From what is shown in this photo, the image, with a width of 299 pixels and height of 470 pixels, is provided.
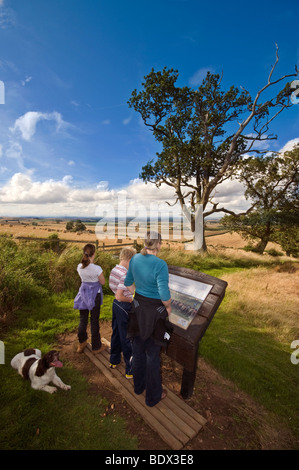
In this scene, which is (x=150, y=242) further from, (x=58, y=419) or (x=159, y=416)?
(x=58, y=419)

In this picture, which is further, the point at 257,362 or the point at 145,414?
the point at 257,362

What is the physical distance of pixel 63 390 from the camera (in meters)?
2.98

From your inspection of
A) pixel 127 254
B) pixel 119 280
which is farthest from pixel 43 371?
pixel 127 254

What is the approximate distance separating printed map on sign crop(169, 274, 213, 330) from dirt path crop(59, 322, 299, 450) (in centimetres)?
133

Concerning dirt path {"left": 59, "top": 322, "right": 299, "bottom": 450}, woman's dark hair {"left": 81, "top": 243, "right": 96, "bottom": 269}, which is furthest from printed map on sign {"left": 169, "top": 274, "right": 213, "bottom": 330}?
woman's dark hair {"left": 81, "top": 243, "right": 96, "bottom": 269}

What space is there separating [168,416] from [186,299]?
1580mm

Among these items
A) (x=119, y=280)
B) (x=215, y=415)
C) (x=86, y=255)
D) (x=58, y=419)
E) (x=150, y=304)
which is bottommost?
(x=215, y=415)

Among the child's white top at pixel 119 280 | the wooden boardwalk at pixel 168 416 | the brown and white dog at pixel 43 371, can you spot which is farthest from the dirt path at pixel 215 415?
the child's white top at pixel 119 280

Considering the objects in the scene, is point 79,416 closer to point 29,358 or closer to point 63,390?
point 63,390

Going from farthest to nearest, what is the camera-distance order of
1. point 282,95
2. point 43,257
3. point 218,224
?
point 218,224, point 282,95, point 43,257

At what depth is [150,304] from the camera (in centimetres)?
252

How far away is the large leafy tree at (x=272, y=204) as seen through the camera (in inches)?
635
